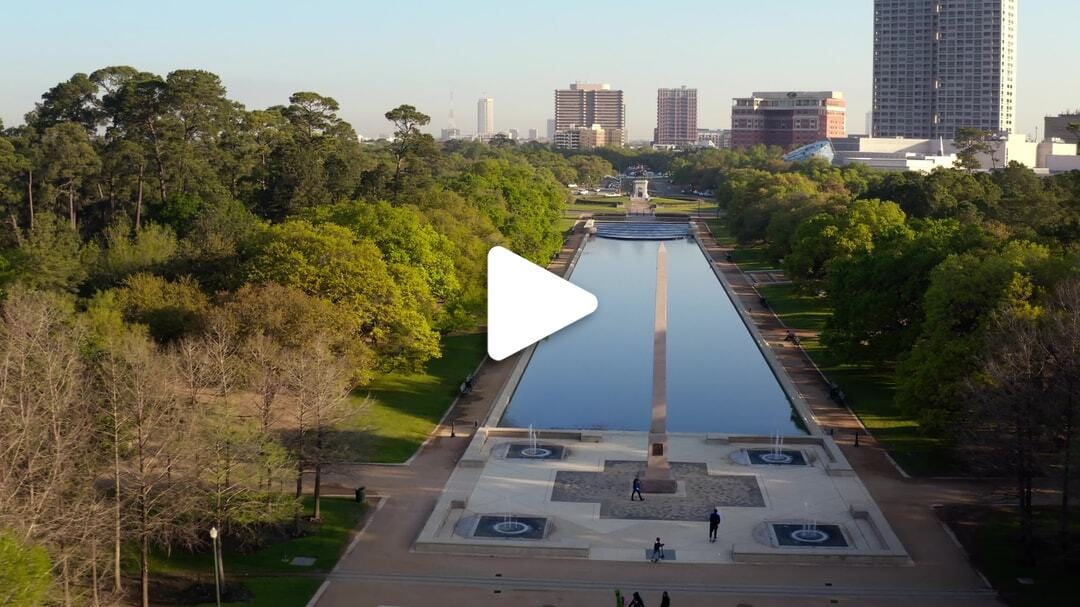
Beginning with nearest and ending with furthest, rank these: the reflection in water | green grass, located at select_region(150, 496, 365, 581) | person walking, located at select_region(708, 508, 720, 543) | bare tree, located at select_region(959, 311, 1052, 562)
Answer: green grass, located at select_region(150, 496, 365, 581), bare tree, located at select_region(959, 311, 1052, 562), person walking, located at select_region(708, 508, 720, 543), the reflection in water

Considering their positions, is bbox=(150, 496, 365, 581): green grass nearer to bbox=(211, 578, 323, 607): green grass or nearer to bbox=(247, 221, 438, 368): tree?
bbox=(211, 578, 323, 607): green grass

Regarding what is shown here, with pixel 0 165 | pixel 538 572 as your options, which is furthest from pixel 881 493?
pixel 0 165

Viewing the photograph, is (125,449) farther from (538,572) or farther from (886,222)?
(886,222)

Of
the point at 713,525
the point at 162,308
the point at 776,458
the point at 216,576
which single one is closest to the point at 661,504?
the point at 713,525

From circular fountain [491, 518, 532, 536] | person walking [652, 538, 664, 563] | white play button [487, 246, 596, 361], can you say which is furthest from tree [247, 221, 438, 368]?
white play button [487, 246, 596, 361]

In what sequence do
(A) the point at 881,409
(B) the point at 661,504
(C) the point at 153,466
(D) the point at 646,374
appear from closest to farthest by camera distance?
1. (C) the point at 153,466
2. (B) the point at 661,504
3. (A) the point at 881,409
4. (D) the point at 646,374

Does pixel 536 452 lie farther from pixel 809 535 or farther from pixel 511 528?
pixel 809 535
